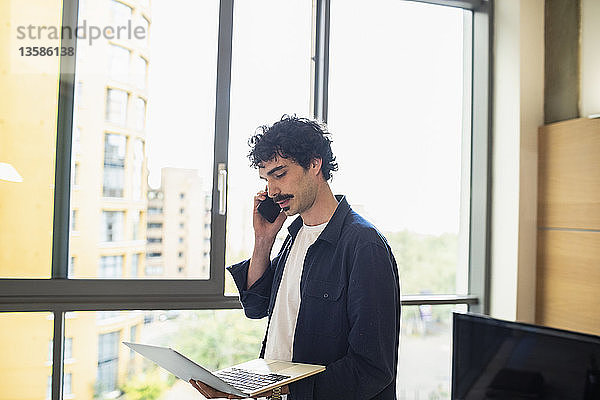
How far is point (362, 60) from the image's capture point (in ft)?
9.81

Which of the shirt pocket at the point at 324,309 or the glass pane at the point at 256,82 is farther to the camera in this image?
the glass pane at the point at 256,82

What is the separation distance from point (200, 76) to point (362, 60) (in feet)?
2.55

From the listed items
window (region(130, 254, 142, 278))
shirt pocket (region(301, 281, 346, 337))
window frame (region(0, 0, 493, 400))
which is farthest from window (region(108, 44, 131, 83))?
shirt pocket (region(301, 281, 346, 337))

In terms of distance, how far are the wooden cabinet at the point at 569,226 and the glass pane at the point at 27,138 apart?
216 centimetres

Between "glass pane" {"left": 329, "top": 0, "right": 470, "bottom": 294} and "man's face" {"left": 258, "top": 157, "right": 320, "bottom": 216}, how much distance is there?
103 centimetres

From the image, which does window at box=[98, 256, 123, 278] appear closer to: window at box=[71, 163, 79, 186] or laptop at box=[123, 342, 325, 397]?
window at box=[71, 163, 79, 186]

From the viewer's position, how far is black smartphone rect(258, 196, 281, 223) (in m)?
2.14

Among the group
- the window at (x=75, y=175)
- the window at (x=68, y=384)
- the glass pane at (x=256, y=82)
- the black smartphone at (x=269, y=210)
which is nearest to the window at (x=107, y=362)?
the window at (x=68, y=384)

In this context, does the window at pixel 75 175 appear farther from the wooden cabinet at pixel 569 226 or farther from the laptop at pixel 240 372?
the wooden cabinet at pixel 569 226

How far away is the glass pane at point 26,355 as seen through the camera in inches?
95.9

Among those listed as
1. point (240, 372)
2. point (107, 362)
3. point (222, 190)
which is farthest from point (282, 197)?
point (107, 362)

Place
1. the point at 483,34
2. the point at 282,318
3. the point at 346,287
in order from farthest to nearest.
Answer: the point at 483,34, the point at 282,318, the point at 346,287

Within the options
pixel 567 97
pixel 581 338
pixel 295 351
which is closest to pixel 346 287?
pixel 295 351

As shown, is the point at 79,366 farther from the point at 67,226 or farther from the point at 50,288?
the point at 67,226
